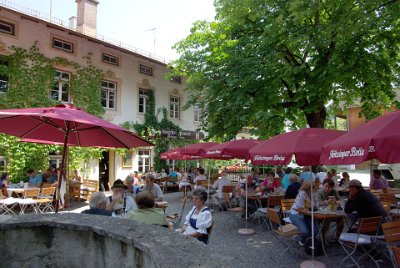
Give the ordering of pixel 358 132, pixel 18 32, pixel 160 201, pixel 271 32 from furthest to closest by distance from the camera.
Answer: pixel 18 32 → pixel 271 32 → pixel 160 201 → pixel 358 132

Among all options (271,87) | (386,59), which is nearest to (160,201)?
(271,87)

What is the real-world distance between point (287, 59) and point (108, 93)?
10102 millimetres

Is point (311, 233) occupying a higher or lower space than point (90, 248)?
lower

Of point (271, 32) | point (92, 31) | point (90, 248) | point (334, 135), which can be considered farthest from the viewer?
point (92, 31)

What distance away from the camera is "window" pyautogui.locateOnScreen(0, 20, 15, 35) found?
1380 centimetres

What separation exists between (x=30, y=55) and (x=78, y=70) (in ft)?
8.15

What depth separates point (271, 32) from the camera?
10.4m

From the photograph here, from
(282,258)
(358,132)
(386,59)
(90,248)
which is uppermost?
(386,59)

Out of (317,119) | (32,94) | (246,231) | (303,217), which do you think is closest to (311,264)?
(303,217)

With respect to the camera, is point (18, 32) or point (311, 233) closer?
point (311, 233)

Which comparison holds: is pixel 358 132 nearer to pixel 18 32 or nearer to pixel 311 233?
pixel 311 233

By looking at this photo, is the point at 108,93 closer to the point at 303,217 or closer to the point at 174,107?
the point at 174,107

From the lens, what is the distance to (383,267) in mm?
5375

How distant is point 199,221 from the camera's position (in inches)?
192
